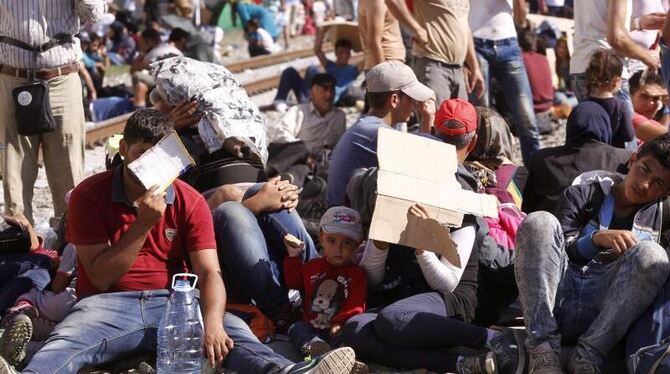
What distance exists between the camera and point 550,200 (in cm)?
718

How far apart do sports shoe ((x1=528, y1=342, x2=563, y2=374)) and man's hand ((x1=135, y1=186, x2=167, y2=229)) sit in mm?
1640

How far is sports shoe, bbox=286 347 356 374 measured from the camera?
514 cm

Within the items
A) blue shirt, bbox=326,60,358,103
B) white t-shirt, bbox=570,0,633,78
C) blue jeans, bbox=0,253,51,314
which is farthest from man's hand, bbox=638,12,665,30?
blue shirt, bbox=326,60,358,103

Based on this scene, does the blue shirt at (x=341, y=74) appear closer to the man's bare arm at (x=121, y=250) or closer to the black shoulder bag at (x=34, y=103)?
the black shoulder bag at (x=34, y=103)

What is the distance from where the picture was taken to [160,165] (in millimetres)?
5500

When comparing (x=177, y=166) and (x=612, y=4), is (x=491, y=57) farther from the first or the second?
(x=177, y=166)

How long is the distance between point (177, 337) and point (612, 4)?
14.3 ft

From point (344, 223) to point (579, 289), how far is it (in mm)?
1118

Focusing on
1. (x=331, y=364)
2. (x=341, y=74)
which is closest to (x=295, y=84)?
(x=341, y=74)

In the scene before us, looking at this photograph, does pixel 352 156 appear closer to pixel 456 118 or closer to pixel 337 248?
pixel 456 118

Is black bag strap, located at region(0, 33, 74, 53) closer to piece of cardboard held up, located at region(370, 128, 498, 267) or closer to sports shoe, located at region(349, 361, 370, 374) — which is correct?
piece of cardboard held up, located at region(370, 128, 498, 267)

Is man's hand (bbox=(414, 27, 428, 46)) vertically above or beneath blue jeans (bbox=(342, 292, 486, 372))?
above

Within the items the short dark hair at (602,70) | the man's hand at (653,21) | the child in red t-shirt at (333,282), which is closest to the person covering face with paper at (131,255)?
the child in red t-shirt at (333,282)

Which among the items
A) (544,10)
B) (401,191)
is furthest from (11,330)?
(544,10)
